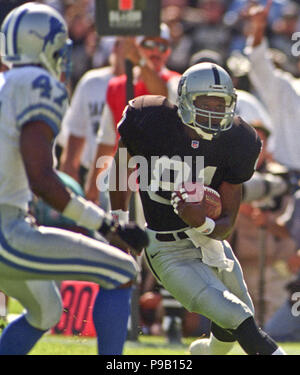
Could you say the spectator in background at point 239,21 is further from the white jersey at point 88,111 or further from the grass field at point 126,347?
the grass field at point 126,347

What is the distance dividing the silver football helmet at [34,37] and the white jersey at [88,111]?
3226 mm

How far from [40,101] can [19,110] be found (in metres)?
0.09

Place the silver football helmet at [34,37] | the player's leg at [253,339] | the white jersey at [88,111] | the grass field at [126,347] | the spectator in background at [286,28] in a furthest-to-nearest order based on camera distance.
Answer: the spectator in background at [286,28]
the white jersey at [88,111]
the grass field at [126,347]
the player's leg at [253,339]
the silver football helmet at [34,37]

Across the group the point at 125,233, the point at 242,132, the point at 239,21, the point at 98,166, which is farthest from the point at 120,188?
the point at 239,21

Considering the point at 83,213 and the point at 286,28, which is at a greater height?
the point at 83,213

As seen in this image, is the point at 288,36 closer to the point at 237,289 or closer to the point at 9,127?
the point at 237,289

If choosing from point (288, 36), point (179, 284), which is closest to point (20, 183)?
point (179, 284)

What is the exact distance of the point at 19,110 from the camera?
14.4ft

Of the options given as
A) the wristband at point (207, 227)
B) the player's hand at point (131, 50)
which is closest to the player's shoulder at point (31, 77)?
the wristband at point (207, 227)

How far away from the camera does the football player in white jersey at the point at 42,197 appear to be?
4344 millimetres

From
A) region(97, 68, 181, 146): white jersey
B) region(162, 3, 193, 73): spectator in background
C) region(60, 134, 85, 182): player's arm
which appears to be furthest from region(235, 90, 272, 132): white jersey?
region(162, 3, 193, 73): spectator in background

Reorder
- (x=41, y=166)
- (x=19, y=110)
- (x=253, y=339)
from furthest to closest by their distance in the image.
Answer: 1. (x=253, y=339)
2. (x=19, y=110)
3. (x=41, y=166)

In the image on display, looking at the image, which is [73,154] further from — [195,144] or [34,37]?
[34,37]
